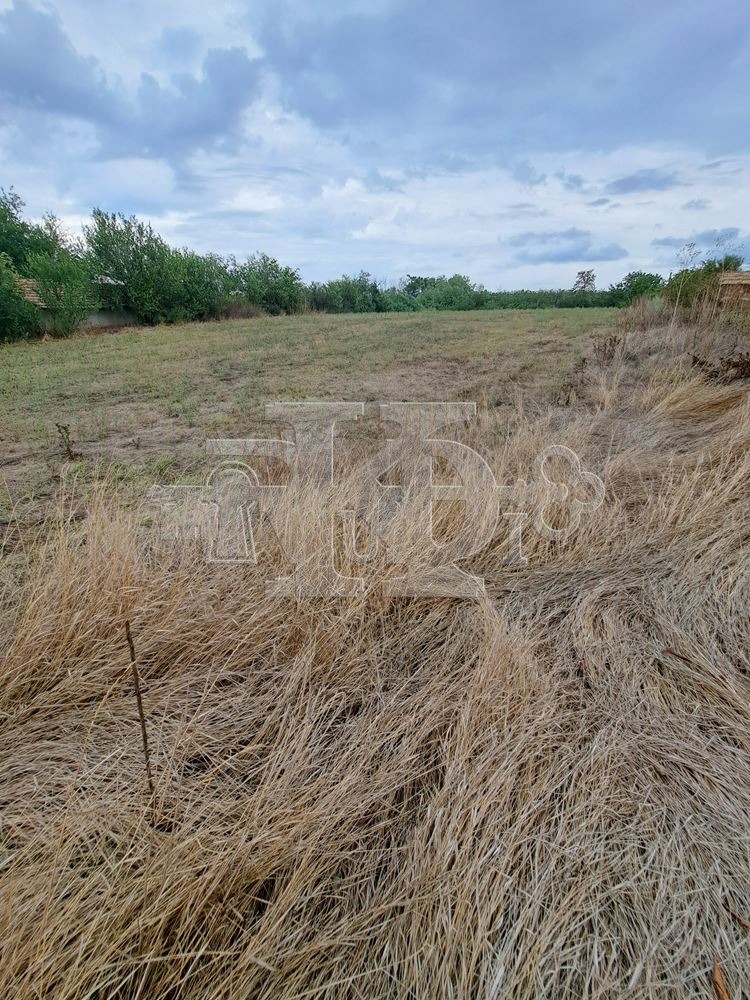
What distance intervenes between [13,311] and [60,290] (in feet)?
5.65

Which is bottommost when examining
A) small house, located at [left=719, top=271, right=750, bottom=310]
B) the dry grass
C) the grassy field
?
the dry grass

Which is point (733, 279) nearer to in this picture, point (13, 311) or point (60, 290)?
point (13, 311)

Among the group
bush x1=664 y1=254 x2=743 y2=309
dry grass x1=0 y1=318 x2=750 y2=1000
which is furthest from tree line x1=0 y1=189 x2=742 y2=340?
dry grass x1=0 y1=318 x2=750 y2=1000

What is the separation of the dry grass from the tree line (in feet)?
25.4

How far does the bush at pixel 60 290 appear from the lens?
12.9 metres

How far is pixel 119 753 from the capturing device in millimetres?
1099

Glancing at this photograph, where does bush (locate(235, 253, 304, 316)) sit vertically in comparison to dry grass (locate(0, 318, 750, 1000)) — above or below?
above

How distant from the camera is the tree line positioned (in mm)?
12094

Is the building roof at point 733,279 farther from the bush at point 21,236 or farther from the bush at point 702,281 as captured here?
the bush at point 21,236

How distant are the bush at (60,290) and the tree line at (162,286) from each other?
0.08 ft

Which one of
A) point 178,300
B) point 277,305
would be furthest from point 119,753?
point 277,305

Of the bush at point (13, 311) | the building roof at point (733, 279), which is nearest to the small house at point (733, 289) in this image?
the building roof at point (733, 279)

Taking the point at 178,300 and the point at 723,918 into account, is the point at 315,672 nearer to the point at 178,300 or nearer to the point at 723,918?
the point at 723,918

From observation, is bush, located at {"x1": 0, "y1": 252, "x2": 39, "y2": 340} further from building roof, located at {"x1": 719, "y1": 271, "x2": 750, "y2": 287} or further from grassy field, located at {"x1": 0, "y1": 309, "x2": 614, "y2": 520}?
building roof, located at {"x1": 719, "y1": 271, "x2": 750, "y2": 287}
